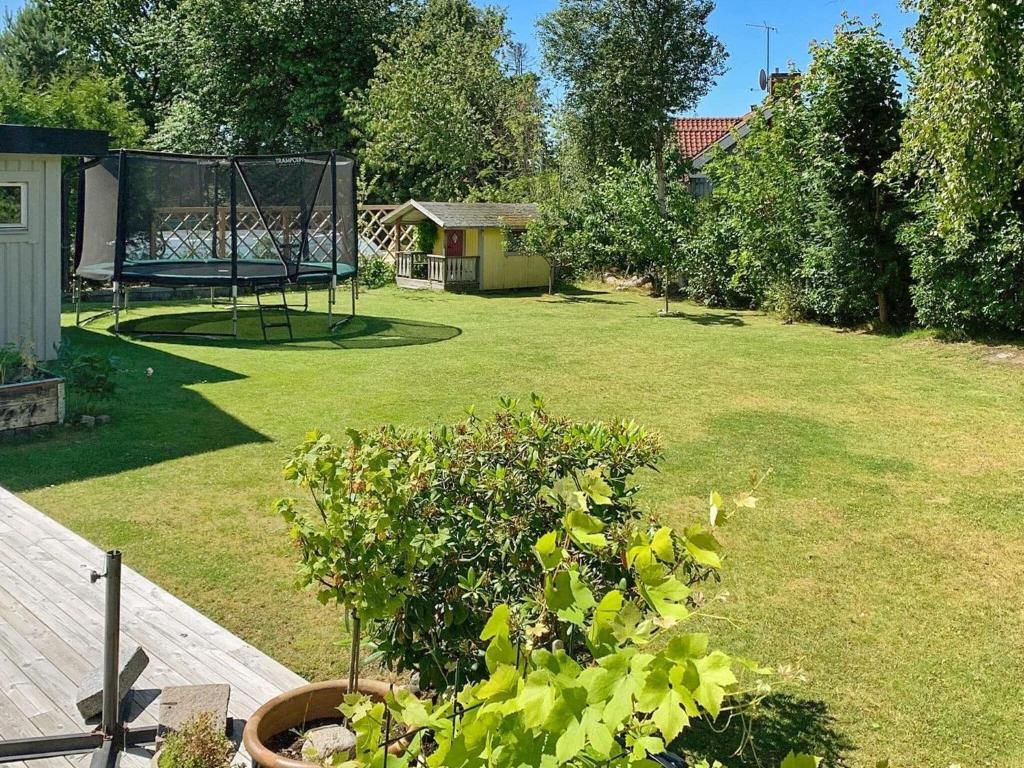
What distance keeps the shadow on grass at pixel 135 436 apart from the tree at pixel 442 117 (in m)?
16.9

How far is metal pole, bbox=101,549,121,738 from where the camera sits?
121 inches

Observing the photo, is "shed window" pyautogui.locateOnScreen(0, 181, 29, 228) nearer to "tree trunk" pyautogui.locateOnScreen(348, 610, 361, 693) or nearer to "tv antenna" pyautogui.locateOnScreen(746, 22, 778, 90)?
"tree trunk" pyautogui.locateOnScreen(348, 610, 361, 693)

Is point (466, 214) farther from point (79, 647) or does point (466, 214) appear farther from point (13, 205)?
point (79, 647)

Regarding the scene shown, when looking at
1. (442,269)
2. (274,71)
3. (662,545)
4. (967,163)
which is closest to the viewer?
(662,545)

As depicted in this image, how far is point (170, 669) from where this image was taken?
4.05m

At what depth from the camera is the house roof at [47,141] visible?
1017 centimetres

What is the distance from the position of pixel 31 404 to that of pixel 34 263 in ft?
9.34

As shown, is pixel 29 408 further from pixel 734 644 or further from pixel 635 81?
pixel 635 81

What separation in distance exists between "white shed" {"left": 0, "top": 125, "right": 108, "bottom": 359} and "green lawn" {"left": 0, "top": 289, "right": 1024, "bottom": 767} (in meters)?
1.07

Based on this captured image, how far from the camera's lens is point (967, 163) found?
12.5 metres

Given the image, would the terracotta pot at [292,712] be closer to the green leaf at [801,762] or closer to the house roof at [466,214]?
the green leaf at [801,762]

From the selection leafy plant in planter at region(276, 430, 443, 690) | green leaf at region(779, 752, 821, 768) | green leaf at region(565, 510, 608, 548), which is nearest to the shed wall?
leafy plant in planter at region(276, 430, 443, 690)

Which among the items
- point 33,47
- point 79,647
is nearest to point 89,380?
point 79,647

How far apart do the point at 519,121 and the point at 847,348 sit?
16280mm
